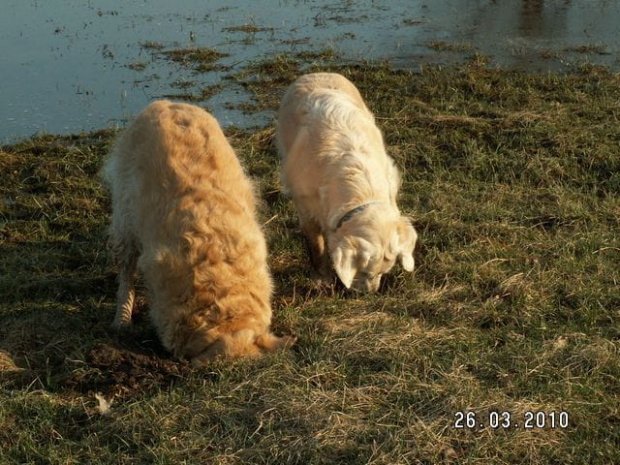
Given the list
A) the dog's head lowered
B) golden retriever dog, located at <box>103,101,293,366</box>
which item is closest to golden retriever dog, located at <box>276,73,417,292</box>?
the dog's head lowered

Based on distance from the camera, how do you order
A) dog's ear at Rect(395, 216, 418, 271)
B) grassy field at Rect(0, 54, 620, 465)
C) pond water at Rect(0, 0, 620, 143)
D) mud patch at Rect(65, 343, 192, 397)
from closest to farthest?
grassy field at Rect(0, 54, 620, 465) < mud patch at Rect(65, 343, 192, 397) < dog's ear at Rect(395, 216, 418, 271) < pond water at Rect(0, 0, 620, 143)

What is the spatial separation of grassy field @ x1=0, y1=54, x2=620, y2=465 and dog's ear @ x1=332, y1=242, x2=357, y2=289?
0.73ft

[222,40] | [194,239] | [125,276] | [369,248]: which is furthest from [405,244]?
[222,40]

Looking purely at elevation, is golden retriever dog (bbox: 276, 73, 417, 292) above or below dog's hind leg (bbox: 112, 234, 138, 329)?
above

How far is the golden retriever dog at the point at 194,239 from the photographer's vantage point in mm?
4480

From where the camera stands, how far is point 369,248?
17.9 feet

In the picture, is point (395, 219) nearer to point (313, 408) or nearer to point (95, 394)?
point (313, 408)

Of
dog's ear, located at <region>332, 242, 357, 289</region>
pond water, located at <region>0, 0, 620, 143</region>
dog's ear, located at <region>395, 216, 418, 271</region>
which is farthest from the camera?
pond water, located at <region>0, 0, 620, 143</region>

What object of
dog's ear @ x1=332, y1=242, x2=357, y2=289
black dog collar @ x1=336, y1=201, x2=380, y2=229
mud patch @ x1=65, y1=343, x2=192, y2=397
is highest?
black dog collar @ x1=336, y1=201, x2=380, y2=229

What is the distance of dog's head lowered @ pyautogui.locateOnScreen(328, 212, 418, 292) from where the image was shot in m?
5.46

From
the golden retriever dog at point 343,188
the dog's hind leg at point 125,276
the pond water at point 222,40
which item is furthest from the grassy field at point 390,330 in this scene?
the pond water at point 222,40

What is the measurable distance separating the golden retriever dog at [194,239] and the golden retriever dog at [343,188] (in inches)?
31.2

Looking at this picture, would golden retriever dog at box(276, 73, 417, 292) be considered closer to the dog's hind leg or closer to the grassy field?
the grassy field

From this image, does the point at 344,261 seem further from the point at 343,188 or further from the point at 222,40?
the point at 222,40
